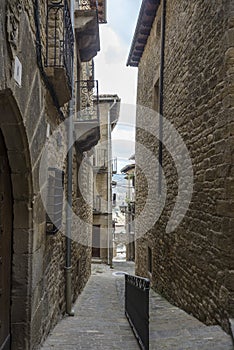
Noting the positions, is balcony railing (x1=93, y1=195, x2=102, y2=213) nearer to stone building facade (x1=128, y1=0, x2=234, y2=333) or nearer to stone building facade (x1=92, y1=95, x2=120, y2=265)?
stone building facade (x1=92, y1=95, x2=120, y2=265)

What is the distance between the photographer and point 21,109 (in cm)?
265

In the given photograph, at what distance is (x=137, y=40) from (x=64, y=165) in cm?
543

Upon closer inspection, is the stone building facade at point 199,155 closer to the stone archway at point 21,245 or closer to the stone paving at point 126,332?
the stone paving at point 126,332

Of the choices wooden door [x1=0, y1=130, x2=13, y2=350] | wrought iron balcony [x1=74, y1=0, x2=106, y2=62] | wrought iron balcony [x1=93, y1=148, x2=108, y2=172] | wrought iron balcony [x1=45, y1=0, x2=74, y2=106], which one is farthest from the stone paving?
wrought iron balcony [x1=93, y1=148, x2=108, y2=172]

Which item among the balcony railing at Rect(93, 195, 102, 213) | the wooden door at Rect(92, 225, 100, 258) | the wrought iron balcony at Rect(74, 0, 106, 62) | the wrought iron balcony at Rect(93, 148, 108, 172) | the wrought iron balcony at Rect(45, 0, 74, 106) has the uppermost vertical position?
the wrought iron balcony at Rect(74, 0, 106, 62)

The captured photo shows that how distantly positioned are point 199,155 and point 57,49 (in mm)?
2333

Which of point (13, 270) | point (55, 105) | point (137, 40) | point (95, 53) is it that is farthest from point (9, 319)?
point (137, 40)

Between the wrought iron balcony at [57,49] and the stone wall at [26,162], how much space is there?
7.2 inches

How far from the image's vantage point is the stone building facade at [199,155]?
358 centimetres

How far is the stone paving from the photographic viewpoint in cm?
332

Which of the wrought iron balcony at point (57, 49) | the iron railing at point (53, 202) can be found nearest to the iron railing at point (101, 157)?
the wrought iron balcony at point (57, 49)

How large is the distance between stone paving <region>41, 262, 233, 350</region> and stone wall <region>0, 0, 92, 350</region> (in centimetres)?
42

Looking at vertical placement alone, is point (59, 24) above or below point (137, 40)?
below

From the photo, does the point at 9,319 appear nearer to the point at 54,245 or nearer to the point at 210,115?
the point at 54,245
